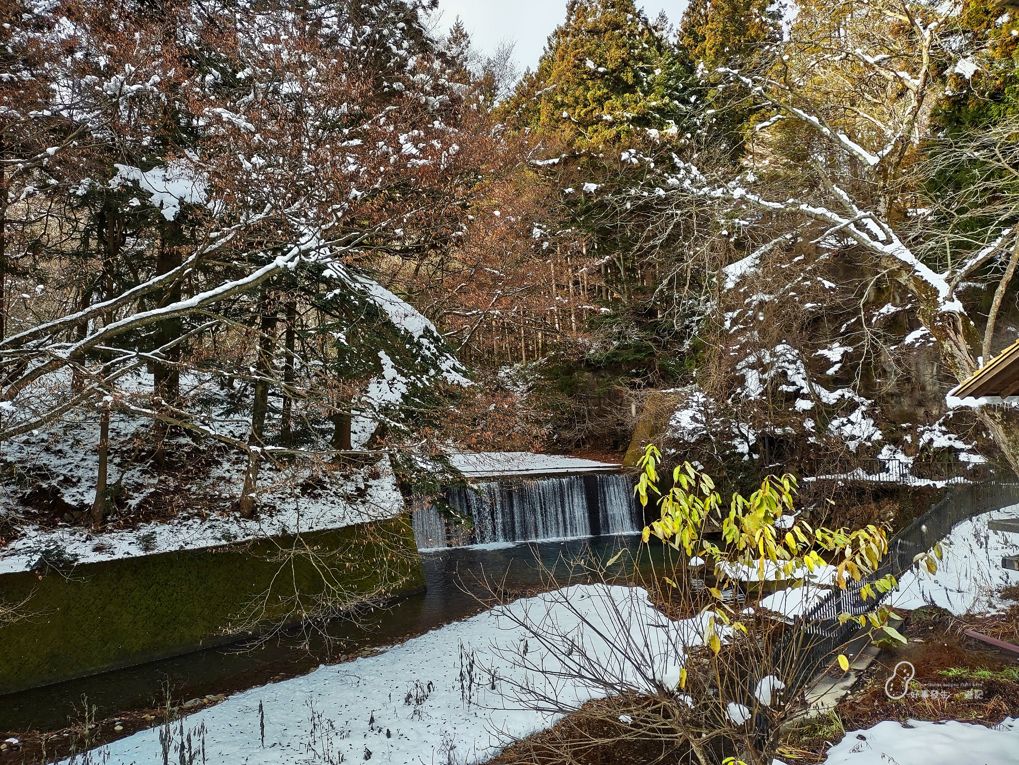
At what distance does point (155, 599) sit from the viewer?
916 cm

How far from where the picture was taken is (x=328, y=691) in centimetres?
749

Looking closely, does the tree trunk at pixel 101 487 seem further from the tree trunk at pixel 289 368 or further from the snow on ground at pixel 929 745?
the snow on ground at pixel 929 745

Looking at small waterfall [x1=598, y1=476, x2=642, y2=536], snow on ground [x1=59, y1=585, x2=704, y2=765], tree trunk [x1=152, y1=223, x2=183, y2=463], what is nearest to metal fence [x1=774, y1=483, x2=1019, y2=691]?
snow on ground [x1=59, y1=585, x2=704, y2=765]

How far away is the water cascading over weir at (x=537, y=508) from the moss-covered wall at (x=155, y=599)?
12.2 feet

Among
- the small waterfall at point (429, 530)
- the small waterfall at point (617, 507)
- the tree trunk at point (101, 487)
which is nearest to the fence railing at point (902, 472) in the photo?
the small waterfall at point (617, 507)

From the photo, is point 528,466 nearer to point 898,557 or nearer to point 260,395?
point 260,395

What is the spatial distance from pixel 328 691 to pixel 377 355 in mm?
4467

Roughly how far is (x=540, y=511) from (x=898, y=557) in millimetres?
9146

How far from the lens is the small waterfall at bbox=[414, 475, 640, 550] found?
49.0 feet

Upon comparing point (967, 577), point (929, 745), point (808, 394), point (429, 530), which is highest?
point (808, 394)

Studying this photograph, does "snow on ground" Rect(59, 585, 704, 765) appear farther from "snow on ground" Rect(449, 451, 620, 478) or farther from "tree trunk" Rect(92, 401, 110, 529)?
"snow on ground" Rect(449, 451, 620, 478)

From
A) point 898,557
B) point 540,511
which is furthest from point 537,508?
point 898,557

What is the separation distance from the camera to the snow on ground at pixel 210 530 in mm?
8688

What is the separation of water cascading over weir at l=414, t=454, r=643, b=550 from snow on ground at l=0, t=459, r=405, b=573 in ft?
9.70
